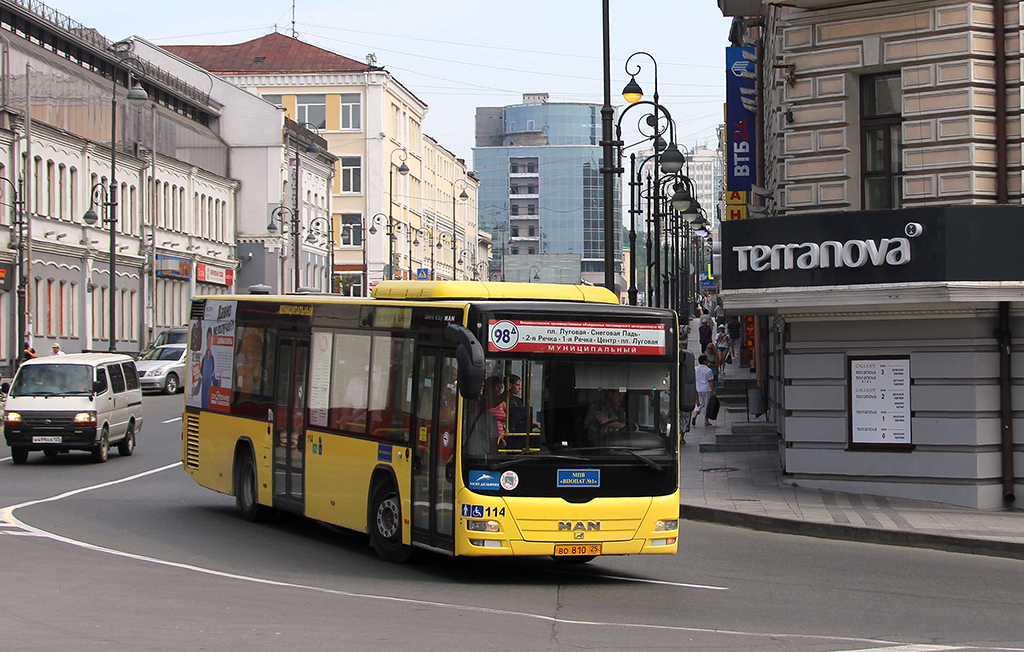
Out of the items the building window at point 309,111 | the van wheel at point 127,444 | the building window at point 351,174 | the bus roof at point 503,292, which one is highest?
the building window at point 309,111

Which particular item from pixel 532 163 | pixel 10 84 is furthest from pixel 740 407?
pixel 532 163

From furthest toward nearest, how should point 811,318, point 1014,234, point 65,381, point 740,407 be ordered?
point 740,407, point 65,381, point 811,318, point 1014,234

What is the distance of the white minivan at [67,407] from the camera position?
24141 millimetres

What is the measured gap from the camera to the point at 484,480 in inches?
482

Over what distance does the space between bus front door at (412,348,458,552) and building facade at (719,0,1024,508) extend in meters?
6.79

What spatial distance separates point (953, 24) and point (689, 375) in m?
7.62

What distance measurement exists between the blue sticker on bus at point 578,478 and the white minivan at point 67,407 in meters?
14.5

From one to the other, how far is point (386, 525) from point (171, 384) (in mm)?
34708

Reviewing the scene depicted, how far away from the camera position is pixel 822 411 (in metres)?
19.3

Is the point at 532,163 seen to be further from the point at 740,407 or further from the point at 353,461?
the point at 353,461

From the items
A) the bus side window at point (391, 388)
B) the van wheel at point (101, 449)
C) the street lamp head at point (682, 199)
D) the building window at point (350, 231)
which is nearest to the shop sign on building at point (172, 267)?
the building window at point (350, 231)

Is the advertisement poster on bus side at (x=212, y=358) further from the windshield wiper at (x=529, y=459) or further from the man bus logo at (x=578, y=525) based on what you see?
the man bus logo at (x=578, y=525)

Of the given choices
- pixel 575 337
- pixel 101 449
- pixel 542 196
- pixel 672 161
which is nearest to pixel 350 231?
pixel 542 196

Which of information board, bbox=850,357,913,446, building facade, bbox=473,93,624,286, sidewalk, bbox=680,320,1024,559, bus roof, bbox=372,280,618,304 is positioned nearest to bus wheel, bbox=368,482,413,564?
bus roof, bbox=372,280,618,304
